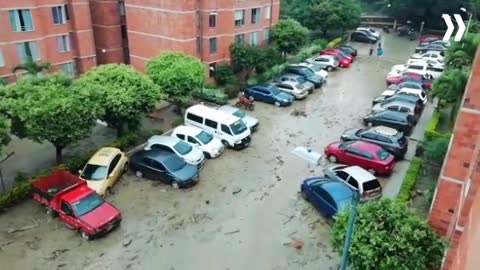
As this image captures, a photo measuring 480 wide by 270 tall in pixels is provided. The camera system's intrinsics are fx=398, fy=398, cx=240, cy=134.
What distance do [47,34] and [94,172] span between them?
15695 millimetres

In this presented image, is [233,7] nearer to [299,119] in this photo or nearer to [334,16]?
[299,119]

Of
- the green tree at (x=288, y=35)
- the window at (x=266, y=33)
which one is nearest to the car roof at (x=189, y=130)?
the window at (x=266, y=33)

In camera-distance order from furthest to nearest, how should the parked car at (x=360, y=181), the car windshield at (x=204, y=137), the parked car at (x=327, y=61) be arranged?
the parked car at (x=327, y=61)
the car windshield at (x=204, y=137)
the parked car at (x=360, y=181)

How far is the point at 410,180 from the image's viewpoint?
18.6 meters

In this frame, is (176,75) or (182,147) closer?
(182,147)

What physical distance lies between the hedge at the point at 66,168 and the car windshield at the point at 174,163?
12.8 ft

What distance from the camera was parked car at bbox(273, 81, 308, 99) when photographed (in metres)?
30.1

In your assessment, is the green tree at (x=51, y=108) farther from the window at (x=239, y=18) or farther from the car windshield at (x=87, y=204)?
the window at (x=239, y=18)

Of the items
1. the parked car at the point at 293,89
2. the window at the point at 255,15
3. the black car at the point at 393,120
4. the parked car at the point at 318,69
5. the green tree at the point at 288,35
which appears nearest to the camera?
the black car at the point at 393,120

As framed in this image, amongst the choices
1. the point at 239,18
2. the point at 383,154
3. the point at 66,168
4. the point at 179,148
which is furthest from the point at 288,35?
the point at 66,168

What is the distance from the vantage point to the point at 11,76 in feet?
90.1

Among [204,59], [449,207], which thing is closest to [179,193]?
[449,207]

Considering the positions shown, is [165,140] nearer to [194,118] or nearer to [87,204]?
[194,118]

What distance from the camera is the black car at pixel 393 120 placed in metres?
24.1
